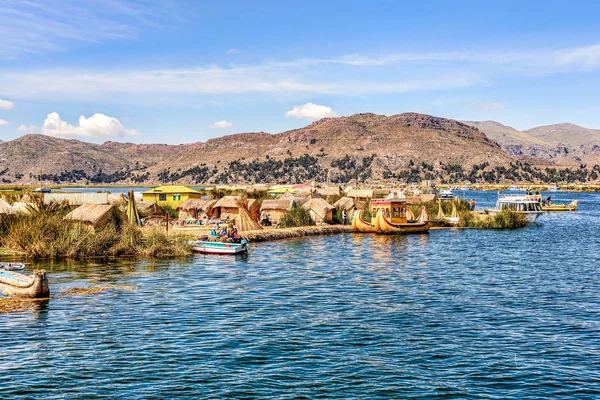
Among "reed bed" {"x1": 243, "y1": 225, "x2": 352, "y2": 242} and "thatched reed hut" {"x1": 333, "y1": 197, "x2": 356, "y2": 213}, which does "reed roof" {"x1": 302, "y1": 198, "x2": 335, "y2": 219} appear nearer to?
"reed bed" {"x1": 243, "y1": 225, "x2": 352, "y2": 242}

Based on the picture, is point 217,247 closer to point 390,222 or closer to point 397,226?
point 390,222

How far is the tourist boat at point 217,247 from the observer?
127 feet

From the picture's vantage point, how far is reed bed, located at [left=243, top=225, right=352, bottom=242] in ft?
155

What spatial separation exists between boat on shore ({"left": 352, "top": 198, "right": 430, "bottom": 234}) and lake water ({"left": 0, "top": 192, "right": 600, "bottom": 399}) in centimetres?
2103

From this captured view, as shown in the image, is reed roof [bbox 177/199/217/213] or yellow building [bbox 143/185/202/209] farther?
yellow building [bbox 143/185/202/209]

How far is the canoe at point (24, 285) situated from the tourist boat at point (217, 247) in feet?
51.0

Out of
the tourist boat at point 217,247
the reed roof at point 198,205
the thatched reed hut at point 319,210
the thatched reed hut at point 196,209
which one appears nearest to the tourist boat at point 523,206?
the thatched reed hut at point 319,210

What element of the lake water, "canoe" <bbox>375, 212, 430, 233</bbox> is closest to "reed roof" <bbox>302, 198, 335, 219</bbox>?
"canoe" <bbox>375, 212, 430, 233</bbox>

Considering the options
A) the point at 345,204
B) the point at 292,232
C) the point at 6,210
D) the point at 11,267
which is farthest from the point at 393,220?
the point at 11,267

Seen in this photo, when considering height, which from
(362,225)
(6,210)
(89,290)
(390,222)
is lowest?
(89,290)

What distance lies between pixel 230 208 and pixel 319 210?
27.9 ft

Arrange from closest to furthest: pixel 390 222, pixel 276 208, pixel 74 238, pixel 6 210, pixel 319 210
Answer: pixel 74 238, pixel 6 210, pixel 390 222, pixel 276 208, pixel 319 210

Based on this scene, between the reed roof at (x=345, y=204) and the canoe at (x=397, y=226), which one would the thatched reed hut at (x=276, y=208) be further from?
the reed roof at (x=345, y=204)

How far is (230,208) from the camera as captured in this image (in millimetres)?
58562
